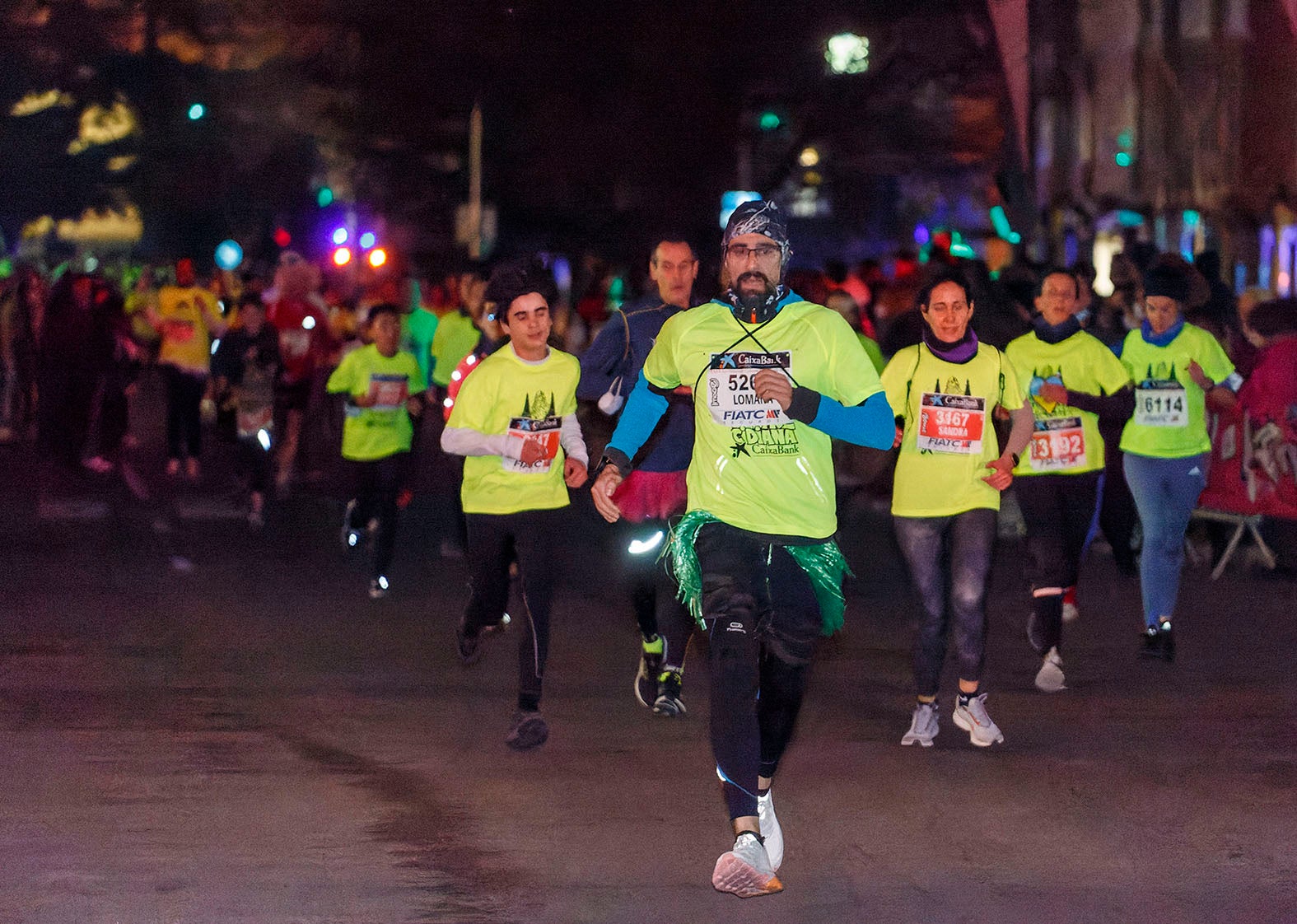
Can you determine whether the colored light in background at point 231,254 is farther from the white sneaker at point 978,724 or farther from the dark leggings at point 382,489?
the white sneaker at point 978,724

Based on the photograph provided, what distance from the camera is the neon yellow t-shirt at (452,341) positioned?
612 inches

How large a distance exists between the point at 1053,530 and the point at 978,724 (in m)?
1.55

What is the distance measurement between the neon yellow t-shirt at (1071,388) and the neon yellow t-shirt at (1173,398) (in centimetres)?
60

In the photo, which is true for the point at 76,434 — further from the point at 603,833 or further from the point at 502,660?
the point at 603,833

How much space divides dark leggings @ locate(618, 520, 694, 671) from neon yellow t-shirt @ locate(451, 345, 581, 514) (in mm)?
694

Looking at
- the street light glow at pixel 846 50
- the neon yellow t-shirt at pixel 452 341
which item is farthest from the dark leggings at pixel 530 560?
the street light glow at pixel 846 50

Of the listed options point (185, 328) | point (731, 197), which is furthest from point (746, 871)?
point (731, 197)

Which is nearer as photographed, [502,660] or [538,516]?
[538,516]

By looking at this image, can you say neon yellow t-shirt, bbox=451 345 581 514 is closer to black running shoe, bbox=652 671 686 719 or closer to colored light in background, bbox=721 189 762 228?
black running shoe, bbox=652 671 686 719

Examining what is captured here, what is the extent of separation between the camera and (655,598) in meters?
9.02

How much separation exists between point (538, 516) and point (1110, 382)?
2883 millimetres

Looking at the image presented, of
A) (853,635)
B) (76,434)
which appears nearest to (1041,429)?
(853,635)

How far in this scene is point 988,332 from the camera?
12.7m

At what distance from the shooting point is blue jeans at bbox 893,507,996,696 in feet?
27.0
